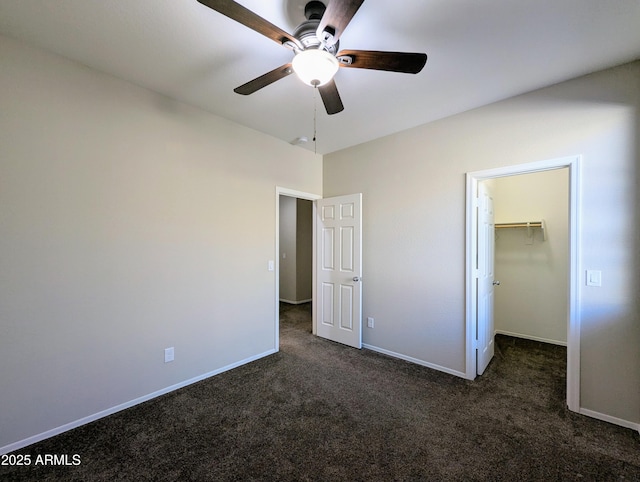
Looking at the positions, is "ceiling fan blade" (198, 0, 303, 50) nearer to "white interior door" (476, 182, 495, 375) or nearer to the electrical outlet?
"white interior door" (476, 182, 495, 375)

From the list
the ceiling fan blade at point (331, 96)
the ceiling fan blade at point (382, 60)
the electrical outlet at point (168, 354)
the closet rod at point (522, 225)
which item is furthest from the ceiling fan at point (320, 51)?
the closet rod at point (522, 225)

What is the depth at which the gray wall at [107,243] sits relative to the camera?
6.09ft

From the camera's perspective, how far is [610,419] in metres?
2.11

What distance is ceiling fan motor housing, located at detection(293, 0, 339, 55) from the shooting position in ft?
4.94

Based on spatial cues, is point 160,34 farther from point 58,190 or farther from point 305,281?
point 305,281

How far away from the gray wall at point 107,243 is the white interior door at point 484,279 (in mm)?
2455

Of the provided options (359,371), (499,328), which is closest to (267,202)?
(359,371)

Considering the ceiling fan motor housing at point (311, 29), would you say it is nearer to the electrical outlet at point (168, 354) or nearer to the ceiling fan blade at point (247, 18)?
the ceiling fan blade at point (247, 18)

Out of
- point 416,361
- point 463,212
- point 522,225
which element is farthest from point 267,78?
point 522,225

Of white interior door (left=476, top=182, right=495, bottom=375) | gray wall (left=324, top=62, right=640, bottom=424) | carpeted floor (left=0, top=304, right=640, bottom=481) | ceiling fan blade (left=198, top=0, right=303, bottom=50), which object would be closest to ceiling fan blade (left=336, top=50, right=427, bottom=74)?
ceiling fan blade (left=198, top=0, right=303, bottom=50)

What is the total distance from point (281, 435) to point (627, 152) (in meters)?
3.24

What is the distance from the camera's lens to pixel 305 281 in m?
6.33

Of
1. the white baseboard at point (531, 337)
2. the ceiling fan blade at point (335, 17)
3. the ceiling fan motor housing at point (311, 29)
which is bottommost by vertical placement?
the white baseboard at point (531, 337)

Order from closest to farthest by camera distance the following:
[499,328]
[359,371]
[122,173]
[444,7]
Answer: [444,7] → [122,173] → [359,371] → [499,328]
